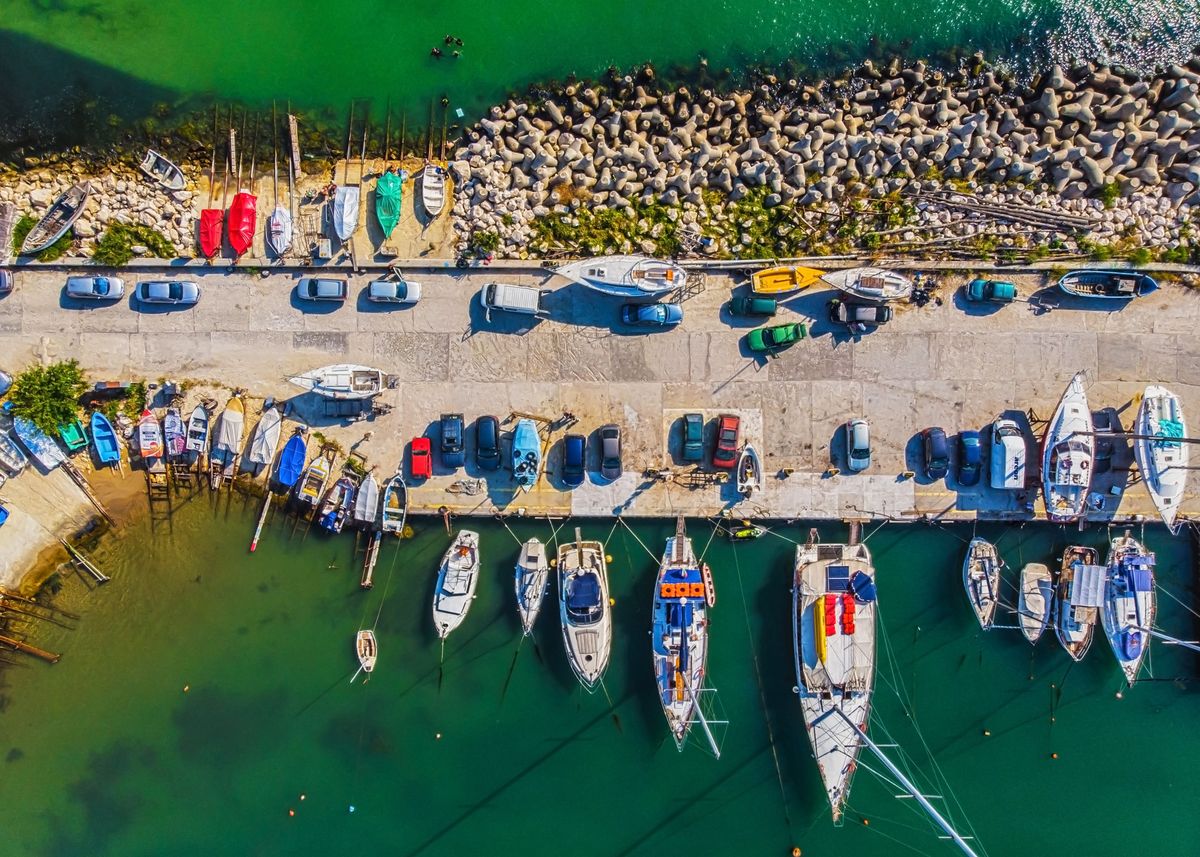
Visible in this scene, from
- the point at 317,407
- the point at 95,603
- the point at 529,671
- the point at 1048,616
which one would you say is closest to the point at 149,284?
the point at 317,407

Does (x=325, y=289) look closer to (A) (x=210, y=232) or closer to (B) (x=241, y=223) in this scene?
(B) (x=241, y=223)

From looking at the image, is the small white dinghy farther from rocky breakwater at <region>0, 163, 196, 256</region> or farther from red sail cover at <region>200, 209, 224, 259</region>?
rocky breakwater at <region>0, 163, 196, 256</region>

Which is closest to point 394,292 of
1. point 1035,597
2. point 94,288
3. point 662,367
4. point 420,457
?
point 420,457

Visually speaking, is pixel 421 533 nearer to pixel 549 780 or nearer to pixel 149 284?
pixel 549 780

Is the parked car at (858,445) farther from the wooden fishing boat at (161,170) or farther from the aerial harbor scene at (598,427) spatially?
the wooden fishing boat at (161,170)

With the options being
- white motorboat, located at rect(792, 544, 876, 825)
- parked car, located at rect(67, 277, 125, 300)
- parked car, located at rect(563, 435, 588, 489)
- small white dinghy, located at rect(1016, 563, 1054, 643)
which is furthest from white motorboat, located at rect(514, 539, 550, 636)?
small white dinghy, located at rect(1016, 563, 1054, 643)
